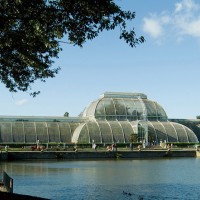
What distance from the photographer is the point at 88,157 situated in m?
78.4

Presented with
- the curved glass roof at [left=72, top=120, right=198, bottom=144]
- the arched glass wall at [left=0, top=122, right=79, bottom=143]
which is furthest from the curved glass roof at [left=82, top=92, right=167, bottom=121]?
the arched glass wall at [left=0, top=122, right=79, bottom=143]

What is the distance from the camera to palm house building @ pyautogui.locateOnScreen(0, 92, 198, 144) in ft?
342

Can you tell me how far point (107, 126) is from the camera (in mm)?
108688

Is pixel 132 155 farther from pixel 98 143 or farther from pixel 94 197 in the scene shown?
pixel 94 197

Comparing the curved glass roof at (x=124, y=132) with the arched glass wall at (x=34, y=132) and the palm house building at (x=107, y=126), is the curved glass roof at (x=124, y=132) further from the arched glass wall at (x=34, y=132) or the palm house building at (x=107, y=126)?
the arched glass wall at (x=34, y=132)

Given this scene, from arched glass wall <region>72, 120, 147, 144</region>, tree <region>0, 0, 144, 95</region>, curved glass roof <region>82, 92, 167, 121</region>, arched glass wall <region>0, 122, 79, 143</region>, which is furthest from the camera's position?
curved glass roof <region>82, 92, 167, 121</region>

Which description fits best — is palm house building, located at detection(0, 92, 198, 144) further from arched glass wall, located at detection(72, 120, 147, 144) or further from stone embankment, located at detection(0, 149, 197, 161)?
stone embankment, located at detection(0, 149, 197, 161)

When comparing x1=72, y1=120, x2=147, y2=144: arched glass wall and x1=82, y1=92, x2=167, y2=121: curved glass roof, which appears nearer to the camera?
x1=72, y1=120, x2=147, y2=144: arched glass wall

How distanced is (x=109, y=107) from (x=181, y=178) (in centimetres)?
7687

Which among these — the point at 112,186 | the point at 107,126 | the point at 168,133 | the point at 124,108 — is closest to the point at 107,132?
the point at 107,126

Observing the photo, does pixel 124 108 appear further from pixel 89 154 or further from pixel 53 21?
pixel 53 21

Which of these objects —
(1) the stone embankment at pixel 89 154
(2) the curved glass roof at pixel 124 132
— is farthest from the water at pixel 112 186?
(2) the curved glass roof at pixel 124 132

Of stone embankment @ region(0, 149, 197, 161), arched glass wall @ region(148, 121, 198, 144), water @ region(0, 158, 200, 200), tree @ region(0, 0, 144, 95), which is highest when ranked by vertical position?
tree @ region(0, 0, 144, 95)

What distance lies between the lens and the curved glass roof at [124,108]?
116812mm
